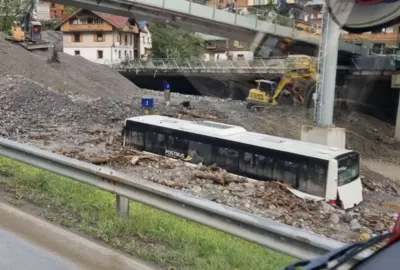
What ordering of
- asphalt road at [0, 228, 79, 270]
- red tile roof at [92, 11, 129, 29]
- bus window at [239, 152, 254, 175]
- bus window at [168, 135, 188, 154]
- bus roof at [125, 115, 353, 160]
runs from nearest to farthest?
asphalt road at [0, 228, 79, 270]
bus roof at [125, 115, 353, 160]
bus window at [239, 152, 254, 175]
bus window at [168, 135, 188, 154]
red tile roof at [92, 11, 129, 29]

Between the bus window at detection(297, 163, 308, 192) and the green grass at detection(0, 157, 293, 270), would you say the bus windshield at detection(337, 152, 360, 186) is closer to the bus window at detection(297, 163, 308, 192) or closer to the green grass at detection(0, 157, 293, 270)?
the bus window at detection(297, 163, 308, 192)

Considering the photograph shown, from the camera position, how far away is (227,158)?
16.0 m

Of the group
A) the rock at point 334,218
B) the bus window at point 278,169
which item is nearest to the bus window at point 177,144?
the bus window at point 278,169

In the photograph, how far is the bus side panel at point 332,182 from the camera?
1403 cm

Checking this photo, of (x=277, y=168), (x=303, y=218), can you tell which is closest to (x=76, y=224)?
(x=303, y=218)

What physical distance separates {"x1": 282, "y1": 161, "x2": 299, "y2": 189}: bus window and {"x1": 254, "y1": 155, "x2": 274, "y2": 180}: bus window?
0.45 metres

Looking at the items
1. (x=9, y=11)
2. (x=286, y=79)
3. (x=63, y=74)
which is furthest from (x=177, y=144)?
(x=9, y=11)

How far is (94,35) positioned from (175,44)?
13.2 m

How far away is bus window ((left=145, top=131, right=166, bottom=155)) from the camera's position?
58.5 feet

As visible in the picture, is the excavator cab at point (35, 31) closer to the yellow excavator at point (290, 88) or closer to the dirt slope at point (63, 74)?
the dirt slope at point (63, 74)

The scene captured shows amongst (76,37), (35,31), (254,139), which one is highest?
(76,37)

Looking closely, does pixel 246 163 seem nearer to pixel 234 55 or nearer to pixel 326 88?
pixel 326 88

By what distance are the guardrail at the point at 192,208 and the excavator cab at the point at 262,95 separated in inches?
1173

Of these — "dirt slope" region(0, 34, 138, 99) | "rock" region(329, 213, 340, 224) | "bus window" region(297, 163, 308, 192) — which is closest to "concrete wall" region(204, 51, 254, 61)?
"dirt slope" region(0, 34, 138, 99)
